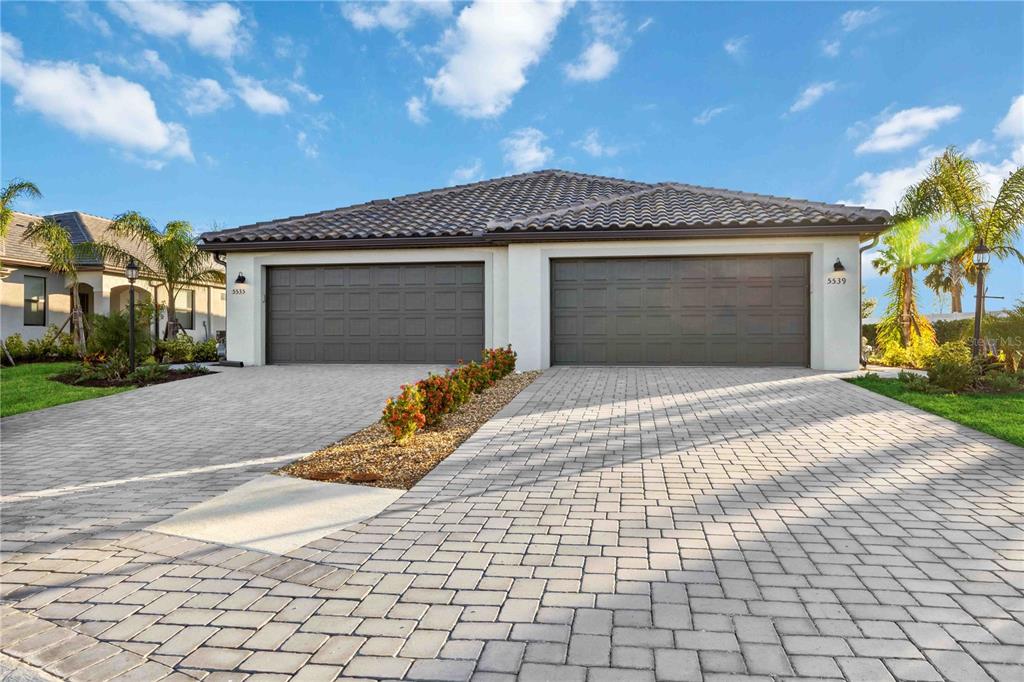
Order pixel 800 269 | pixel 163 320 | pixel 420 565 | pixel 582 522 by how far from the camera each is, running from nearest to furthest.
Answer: pixel 420 565 → pixel 582 522 → pixel 800 269 → pixel 163 320

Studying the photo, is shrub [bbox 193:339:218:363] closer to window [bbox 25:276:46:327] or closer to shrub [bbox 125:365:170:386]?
shrub [bbox 125:365:170:386]

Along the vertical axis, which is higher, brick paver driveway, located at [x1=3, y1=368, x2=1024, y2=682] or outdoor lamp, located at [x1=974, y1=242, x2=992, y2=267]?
outdoor lamp, located at [x1=974, y1=242, x2=992, y2=267]

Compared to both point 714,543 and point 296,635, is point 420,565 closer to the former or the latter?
point 296,635

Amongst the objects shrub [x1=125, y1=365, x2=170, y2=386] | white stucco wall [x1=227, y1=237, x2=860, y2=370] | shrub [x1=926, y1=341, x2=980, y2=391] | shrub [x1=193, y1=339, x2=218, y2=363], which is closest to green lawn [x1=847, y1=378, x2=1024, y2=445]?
shrub [x1=926, y1=341, x2=980, y2=391]

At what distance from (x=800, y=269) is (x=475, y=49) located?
356 inches

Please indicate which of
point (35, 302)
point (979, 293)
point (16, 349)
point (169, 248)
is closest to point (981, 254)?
point (979, 293)

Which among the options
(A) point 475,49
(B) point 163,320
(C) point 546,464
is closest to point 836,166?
(A) point 475,49

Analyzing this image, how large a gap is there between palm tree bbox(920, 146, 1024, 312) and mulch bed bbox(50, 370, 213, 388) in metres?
19.5

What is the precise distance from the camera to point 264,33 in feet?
41.1

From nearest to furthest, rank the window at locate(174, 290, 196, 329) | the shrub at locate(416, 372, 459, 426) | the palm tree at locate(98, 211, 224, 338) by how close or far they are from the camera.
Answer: the shrub at locate(416, 372, 459, 426) < the palm tree at locate(98, 211, 224, 338) < the window at locate(174, 290, 196, 329)

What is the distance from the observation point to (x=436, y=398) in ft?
22.1

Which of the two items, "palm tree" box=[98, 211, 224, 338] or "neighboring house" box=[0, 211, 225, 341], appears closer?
"palm tree" box=[98, 211, 224, 338]

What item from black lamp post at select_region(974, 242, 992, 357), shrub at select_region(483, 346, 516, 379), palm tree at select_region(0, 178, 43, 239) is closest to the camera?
shrub at select_region(483, 346, 516, 379)

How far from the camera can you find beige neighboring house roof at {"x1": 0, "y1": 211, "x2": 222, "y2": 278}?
63.1ft
